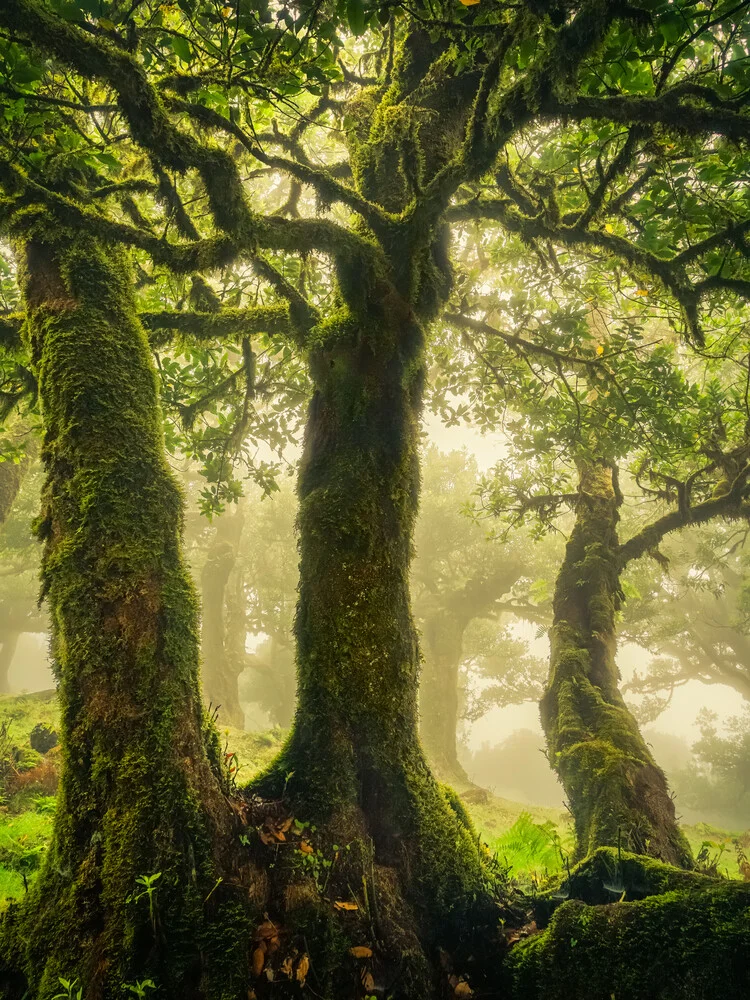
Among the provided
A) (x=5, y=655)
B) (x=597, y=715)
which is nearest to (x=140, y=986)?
(x=597, y=715)

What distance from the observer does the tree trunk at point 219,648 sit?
70.5ft

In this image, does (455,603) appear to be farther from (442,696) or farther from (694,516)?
(694,516)

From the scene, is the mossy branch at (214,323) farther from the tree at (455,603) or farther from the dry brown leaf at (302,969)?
the tree at (455,603)

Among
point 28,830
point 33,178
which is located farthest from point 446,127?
point 28,830

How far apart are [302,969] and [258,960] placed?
0.26 m

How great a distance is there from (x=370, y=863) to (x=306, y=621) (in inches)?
72.4

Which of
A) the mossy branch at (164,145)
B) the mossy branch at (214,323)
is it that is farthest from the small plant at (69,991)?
the mossy branch at (214,323)

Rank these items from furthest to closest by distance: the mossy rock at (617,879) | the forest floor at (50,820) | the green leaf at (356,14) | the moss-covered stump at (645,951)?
the forest floor at (50,820)
the mossy rock at (617,879)
the green leaf at (356,14)
the moss-covered stump at (645,951)

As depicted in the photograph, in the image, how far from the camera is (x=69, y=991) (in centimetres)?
259

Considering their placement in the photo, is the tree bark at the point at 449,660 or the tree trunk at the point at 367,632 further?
the tree bark at the point at 449,660

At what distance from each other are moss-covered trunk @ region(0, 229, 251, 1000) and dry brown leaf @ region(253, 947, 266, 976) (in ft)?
0.51

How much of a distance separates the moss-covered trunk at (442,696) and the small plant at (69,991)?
57.7ft

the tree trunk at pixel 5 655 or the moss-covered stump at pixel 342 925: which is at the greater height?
the tree trunk at pixel 5 655

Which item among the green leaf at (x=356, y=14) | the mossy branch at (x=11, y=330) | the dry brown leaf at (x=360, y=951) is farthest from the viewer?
the mossy branch at (x=11, y=330)
